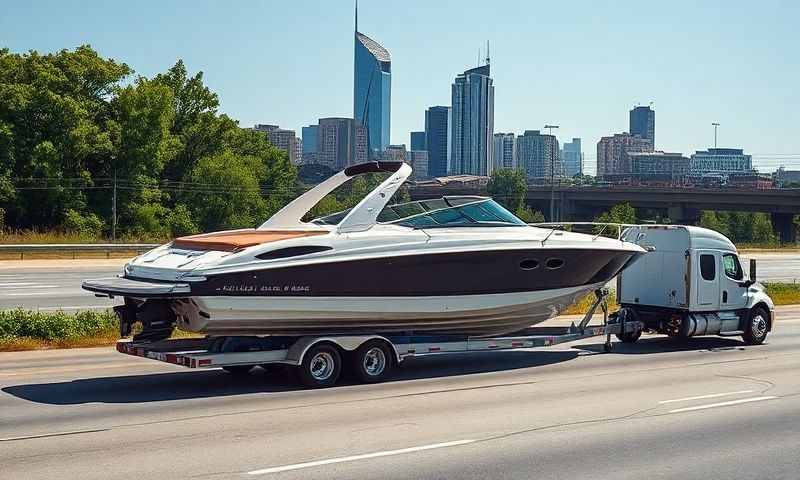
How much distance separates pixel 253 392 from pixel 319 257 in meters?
2.14

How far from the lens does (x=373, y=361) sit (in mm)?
15375

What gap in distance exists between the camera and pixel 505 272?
1678 cm

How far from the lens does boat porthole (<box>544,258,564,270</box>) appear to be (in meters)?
17.3

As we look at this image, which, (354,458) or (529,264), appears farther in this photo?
(529,264)

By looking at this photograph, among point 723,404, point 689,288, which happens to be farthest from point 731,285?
point 723,404

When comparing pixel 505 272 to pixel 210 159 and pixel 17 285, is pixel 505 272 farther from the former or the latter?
pixel 210 159

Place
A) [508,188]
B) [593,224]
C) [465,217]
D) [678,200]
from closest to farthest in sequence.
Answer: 1. [465,217]
2. [593,224]
3. [678,200]
4. [508,188]

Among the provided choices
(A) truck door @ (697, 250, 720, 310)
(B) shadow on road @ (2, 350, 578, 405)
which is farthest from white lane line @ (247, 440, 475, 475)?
(A) truck door @ (697, 250, 720, 310)

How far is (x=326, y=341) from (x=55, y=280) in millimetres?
23939

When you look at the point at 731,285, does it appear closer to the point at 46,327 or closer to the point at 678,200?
the point at 46,327

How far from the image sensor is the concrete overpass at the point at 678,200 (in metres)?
93.1

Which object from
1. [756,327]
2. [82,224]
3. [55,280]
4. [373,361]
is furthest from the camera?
[82,224]

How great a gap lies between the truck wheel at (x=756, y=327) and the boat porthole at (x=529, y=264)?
6595 mm

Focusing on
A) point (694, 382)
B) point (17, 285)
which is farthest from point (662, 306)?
point (17, 285)
